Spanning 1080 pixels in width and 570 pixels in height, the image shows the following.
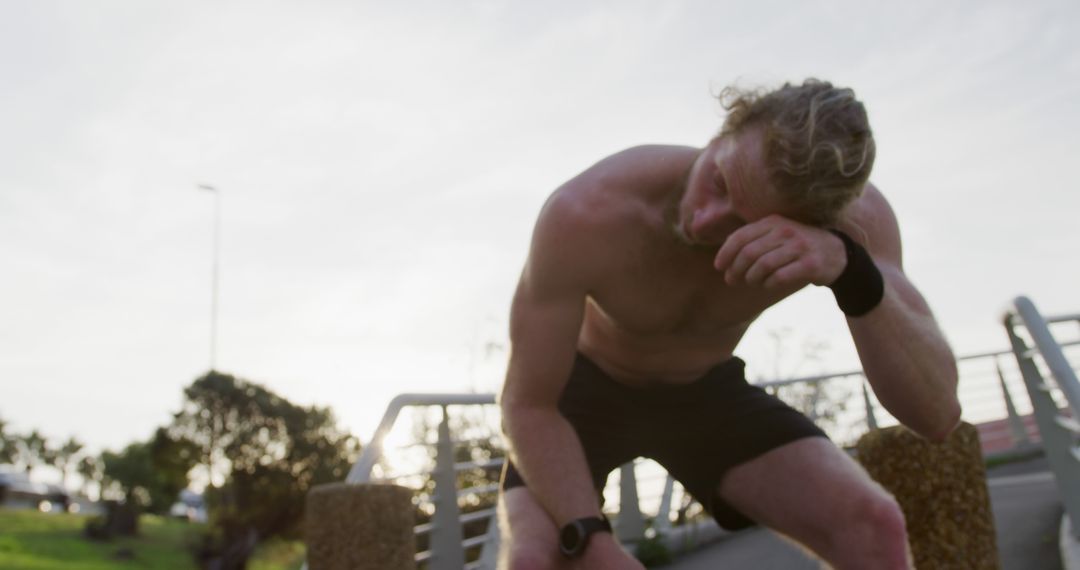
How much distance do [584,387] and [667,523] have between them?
4626mm

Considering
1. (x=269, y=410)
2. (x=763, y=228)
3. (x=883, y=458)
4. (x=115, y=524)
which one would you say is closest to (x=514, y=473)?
(x=763, y=228)

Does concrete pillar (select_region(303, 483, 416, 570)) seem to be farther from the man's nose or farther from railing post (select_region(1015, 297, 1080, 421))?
railing post (select_region(1015, 297, 1080, 421))

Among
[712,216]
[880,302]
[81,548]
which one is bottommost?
[81,548]

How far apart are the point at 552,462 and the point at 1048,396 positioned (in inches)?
159

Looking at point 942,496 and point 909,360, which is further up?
point 909,360

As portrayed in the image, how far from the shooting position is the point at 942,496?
3916 millimetres

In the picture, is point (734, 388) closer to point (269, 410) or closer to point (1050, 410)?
point (1050, 410)

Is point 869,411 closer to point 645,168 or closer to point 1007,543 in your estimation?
point 1007,543

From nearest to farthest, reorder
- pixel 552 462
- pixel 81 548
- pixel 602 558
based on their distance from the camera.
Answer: pixel 602 558
pixel 552 462
pixel 81 548

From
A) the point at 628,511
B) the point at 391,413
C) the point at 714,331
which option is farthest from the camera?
the point at 628,511

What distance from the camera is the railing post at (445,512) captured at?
4.98m

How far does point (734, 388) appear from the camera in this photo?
264 cm

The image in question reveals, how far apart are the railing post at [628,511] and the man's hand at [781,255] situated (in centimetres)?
506

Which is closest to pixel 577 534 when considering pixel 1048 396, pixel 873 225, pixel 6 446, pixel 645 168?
pixel 645 168
